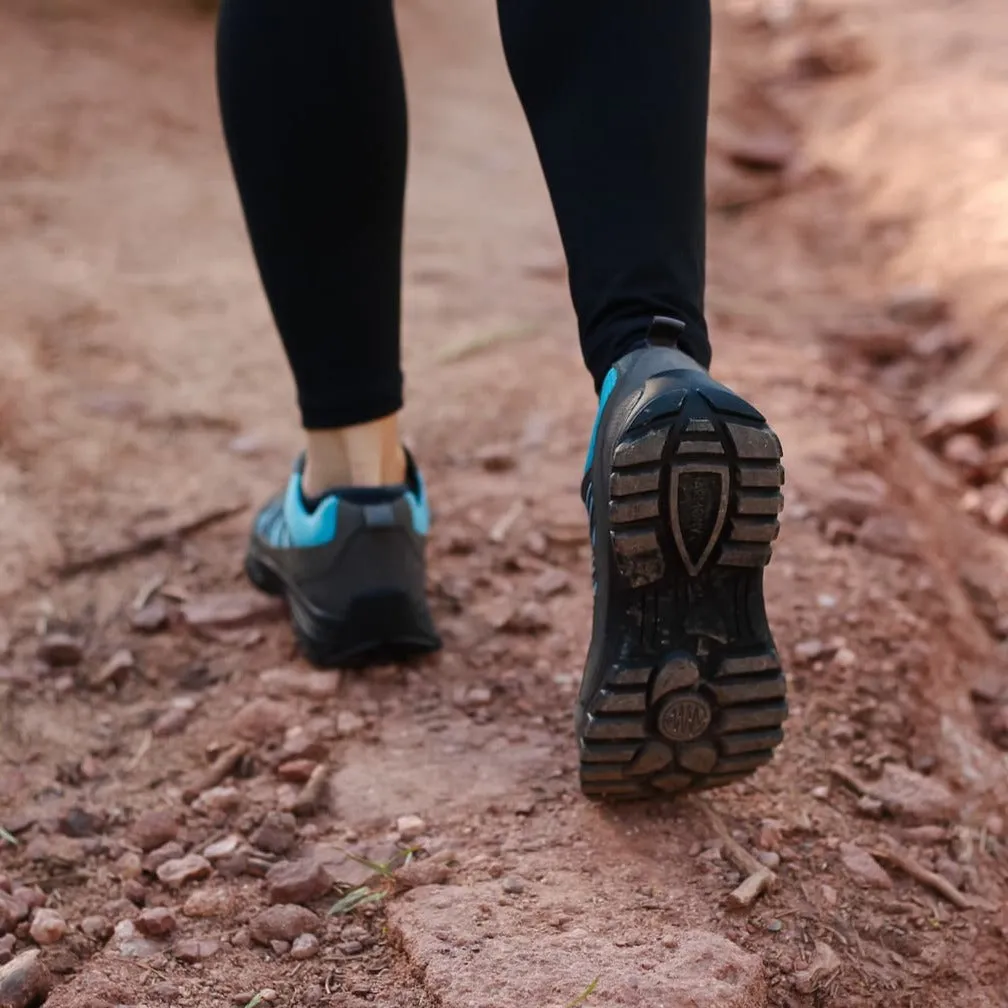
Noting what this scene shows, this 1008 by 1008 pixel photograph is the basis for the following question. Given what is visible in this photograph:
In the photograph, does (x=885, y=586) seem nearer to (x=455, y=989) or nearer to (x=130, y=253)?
(x=455, y=989)

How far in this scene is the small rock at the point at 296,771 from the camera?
4.44ft

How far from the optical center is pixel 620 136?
1098 mm

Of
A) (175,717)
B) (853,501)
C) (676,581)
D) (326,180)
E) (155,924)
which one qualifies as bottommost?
(853,501)

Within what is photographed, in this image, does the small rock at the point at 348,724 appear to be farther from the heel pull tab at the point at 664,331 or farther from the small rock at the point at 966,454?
the small rock at the point at 966,454

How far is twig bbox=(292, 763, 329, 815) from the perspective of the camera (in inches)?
51.4

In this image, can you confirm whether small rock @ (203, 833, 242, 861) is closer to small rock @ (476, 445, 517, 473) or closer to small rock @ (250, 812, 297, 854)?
small rock @ (250, 812, 297, 854)

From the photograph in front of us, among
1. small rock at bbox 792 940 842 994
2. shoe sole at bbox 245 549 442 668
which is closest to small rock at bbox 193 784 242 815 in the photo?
shoe sole at bbox 245 549 442 668

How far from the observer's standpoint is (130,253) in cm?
278

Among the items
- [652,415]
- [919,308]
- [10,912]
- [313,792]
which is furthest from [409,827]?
[919,308]

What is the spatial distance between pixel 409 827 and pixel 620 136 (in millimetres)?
646

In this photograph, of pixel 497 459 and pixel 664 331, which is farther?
pixel 497 459

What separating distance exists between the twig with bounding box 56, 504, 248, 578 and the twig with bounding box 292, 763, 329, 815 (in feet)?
1.86

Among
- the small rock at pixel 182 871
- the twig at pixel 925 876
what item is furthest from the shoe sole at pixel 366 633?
the twig at pixel 925 876

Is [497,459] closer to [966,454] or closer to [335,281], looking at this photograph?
[335,281]
